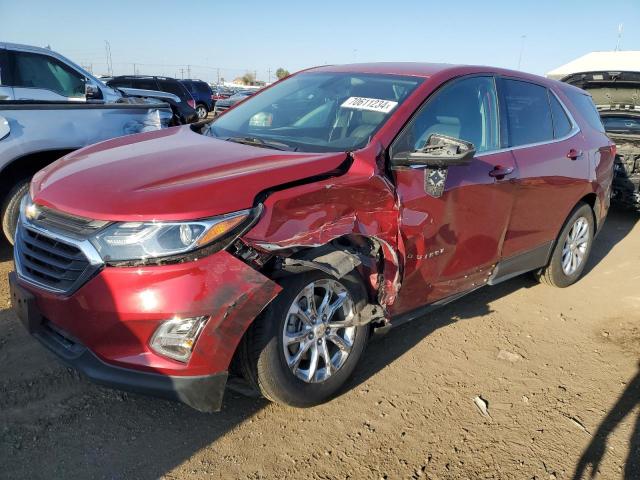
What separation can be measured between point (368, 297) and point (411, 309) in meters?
0.39

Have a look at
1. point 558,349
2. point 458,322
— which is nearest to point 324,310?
point 458,322

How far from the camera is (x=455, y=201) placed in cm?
318

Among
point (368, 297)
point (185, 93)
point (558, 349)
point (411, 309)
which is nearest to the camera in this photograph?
point (368, 297)

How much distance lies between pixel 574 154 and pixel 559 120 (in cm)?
31

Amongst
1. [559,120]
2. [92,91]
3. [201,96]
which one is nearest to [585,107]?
[559,120]

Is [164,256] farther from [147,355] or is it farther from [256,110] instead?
[256,110]

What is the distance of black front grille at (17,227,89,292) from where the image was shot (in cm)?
227

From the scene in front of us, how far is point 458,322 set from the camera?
4.04 metres

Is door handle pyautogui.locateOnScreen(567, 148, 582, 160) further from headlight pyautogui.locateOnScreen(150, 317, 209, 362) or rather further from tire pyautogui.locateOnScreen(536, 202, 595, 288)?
headlight pyautogui.locateOnScreen(150, 317, 209, 362)

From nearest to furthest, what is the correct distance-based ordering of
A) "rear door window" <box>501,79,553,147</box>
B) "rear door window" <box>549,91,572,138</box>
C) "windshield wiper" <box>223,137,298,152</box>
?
"windshield wiper" <box>223,137,298,152</box> → "rear door window" <box>501,79,553,147</box> → "rear door window" <box>549,91,572,138</box>

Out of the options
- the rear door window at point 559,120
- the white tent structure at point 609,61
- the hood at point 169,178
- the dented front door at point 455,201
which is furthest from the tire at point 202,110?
the hood at point 169,178

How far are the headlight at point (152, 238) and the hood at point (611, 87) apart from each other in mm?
6925

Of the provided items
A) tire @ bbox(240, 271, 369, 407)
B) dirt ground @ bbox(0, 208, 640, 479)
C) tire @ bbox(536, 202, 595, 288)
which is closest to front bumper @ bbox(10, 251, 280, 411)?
tire @ bbox(240, 271, 369, 407)

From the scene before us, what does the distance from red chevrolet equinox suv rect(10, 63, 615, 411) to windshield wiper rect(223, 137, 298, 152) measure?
2 centimetres
